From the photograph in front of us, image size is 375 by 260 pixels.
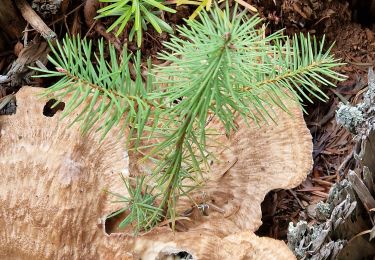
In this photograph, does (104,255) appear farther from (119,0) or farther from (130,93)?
(119,0)

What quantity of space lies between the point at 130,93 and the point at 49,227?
589 mm

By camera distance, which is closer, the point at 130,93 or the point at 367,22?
the point at 130,93

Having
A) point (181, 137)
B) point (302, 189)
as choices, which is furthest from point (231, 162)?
point (181, 137)

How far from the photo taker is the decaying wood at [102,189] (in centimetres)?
176

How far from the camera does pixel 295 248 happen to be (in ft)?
5.94

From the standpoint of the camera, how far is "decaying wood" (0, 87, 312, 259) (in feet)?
5.76

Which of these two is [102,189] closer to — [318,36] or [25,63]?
[25,63]

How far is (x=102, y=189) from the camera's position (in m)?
1.86

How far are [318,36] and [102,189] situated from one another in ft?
3.92

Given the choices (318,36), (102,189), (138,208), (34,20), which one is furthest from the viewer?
(318,36)

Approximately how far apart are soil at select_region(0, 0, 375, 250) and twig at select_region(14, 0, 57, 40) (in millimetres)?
49

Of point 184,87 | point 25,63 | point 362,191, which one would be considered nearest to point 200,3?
point 184,87

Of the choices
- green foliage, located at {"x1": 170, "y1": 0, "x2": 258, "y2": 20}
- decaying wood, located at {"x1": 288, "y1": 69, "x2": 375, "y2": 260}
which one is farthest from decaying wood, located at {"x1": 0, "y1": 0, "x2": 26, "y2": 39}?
decaying wood, located at {"x1": 288, "y1": 69, "x2": 375, "y2": 260}

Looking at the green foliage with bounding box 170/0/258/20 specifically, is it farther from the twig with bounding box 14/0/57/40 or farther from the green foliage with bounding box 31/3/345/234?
the twig with bounding box 14/0/57/40
